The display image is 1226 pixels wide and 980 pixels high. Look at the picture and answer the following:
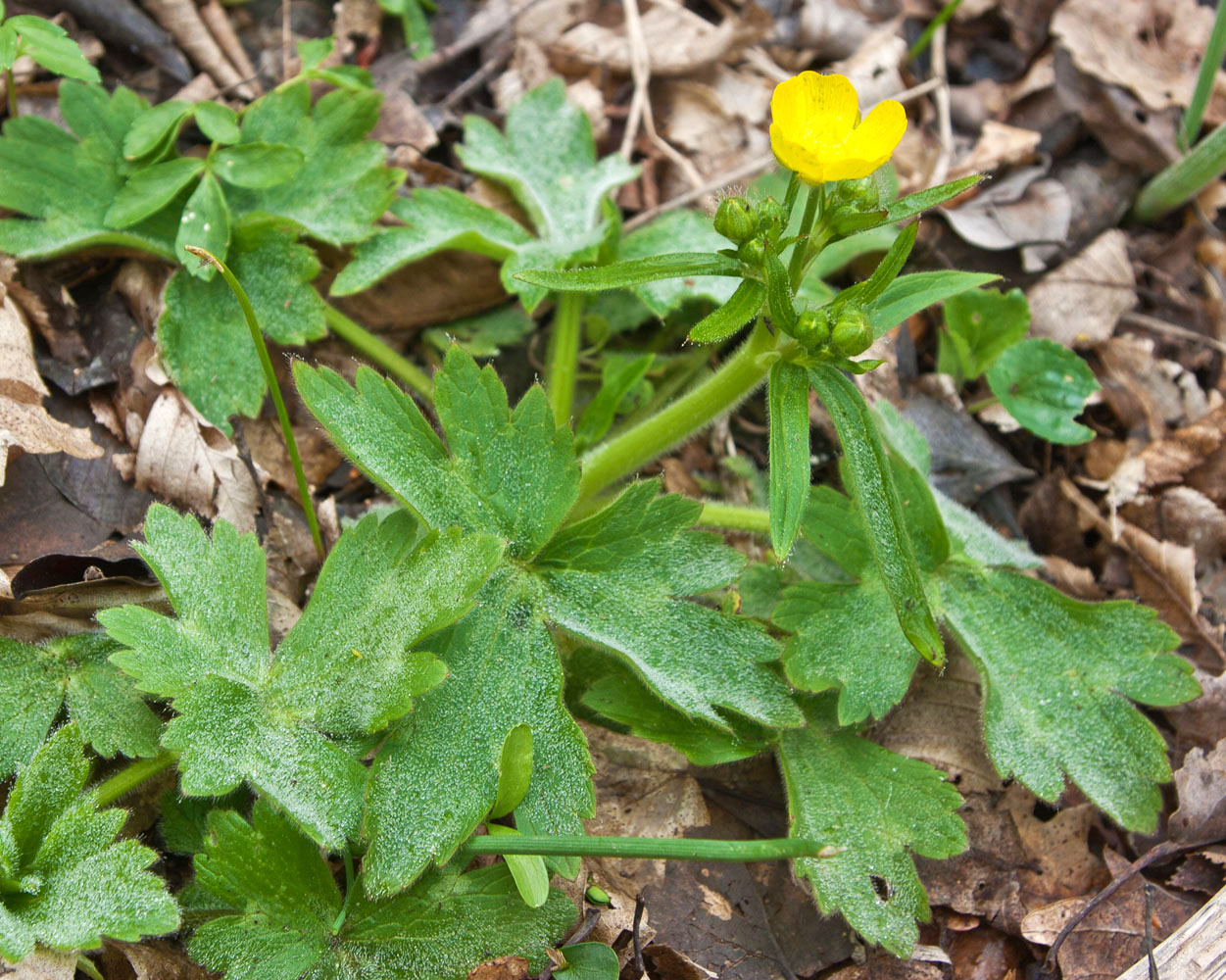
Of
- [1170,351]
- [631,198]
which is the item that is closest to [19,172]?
[631,198]

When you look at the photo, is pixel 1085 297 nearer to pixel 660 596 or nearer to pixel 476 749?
pixel 660 596

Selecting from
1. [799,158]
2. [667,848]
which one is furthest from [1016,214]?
[667,848]

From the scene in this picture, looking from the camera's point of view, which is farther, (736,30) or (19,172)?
(736,30)

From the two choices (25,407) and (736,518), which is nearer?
(25,407)

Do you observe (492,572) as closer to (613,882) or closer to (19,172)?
(613,882)

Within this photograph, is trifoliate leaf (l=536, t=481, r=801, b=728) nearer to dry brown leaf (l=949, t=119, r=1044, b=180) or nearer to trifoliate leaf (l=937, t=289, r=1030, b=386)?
trifoliate leaf (l=937, t=289, r=1030, b=386)

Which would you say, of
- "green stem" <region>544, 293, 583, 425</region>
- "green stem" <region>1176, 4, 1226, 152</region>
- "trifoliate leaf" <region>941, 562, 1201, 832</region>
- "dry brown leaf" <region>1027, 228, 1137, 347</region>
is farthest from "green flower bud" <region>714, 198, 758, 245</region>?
"green stem" <region>1176, 4, 1226, 152</region>
